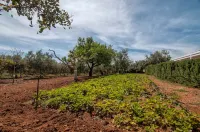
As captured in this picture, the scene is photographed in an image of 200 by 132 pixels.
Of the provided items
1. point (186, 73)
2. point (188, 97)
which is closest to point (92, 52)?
point (186, 73)

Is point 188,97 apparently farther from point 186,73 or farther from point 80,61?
point 80,61

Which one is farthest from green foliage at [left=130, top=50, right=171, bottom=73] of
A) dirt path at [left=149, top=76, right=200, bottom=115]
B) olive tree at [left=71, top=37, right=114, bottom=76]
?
dirt path at [left=149, top=76, right=200, bottom=115]

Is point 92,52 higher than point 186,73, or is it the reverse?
point 92,52

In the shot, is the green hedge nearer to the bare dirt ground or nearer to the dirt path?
the dirt path

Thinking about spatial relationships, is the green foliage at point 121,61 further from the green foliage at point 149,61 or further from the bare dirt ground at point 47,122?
the bare dirt ground at point 47,122

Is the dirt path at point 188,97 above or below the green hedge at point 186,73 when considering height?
below

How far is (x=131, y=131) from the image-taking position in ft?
12.9

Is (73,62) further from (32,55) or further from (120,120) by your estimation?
(32,55)

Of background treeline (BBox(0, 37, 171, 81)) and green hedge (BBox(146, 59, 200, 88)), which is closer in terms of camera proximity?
green hedge (BBox(146, 59, 200, 88))

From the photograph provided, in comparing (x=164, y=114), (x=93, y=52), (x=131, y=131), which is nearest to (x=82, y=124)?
(x=131, y=131)

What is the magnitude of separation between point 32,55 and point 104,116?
31598mm

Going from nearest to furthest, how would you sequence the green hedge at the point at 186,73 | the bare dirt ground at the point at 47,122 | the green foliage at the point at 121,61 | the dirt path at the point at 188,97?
the bare dirt ground at the point at 47,122
the dirt path at the point at 188,97
the green hedge at the point at 186,73
the green foliage at the point at 121,61

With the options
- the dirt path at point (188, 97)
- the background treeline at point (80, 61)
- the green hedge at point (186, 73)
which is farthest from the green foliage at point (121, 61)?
the dirt path at point (188, 97)

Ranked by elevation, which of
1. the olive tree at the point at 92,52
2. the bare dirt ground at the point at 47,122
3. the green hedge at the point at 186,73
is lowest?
the bare dirt ground at the point at 47,122
